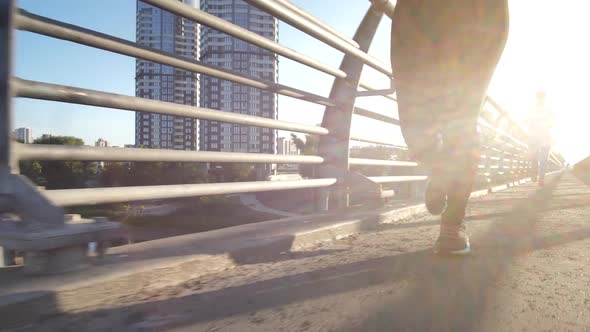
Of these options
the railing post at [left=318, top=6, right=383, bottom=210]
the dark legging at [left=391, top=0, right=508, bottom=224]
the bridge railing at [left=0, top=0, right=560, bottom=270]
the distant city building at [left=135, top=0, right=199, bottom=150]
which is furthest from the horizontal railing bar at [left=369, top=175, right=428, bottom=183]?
the distant city building at [left=135, top=0, right=199, bottom=150]

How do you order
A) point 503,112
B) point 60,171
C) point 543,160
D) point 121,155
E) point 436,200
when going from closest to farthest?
point 121,155 → point 60,171 → point 436,200 → point 503,112 → point 543,160

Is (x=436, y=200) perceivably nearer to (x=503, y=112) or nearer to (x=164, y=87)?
(x=164, y=87)

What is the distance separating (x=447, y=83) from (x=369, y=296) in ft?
4.20

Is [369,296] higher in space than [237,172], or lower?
lower

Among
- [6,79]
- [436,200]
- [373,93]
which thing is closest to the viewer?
[6,79]

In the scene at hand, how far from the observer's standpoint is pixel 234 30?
2342 millimetres

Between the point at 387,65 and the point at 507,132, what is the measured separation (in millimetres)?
8555

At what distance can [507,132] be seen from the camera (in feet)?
35.8

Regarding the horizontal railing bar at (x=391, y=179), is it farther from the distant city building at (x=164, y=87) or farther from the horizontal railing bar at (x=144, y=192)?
the distant city building at (x=164, y=87)

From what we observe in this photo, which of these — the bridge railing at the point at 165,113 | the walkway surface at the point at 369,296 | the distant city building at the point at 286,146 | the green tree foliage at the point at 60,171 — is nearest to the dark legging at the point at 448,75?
the walkway surface at the point at 369,296

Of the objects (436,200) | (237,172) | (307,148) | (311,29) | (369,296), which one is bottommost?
(369,296)

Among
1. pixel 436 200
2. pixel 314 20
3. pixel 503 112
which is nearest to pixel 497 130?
pixel 503 112

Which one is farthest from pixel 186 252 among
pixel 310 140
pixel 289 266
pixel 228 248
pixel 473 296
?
pixel 310 140

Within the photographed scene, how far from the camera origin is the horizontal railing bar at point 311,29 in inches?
96.4
